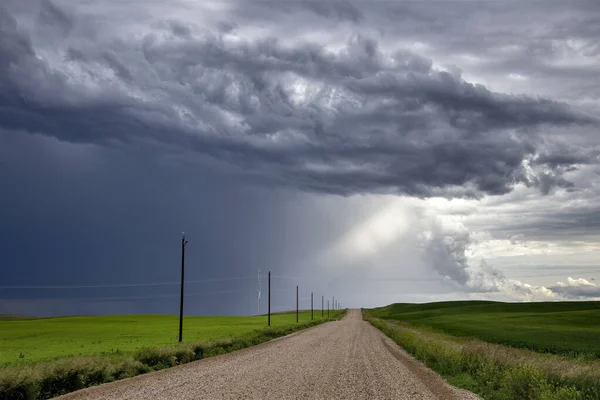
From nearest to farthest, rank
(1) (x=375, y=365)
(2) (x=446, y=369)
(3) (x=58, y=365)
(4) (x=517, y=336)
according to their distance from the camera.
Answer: (3) (x=58, y=365) < (2) (x=446, y=369) < (1) (x=375, y=365) < (4) (x=517, y=336)

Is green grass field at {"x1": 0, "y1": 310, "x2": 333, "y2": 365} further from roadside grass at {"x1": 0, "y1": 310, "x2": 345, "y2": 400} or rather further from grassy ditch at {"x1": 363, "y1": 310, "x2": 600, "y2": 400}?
grassy ditch at {"x1": 363, "y1": 310, "x2": 600, "y2": 400}

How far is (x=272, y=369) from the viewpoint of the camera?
98.2 ft

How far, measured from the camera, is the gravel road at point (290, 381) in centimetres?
2086

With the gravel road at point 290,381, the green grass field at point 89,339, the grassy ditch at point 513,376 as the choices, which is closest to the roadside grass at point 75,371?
the gravel road at point 290,381

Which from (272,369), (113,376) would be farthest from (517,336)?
(113,376)

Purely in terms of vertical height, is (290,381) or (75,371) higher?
(75,371)

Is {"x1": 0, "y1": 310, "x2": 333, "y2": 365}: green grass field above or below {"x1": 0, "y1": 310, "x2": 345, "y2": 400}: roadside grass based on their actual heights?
below

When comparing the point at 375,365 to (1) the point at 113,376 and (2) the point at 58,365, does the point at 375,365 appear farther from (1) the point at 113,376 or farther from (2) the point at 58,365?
(2) the point at 58,365

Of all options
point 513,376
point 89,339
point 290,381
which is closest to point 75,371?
point 290,381

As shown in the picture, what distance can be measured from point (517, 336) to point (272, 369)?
134 feet

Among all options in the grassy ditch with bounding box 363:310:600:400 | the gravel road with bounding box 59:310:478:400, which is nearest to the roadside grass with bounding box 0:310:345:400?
the gravel road with bounding box 59:310:478:400

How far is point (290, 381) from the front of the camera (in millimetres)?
24812

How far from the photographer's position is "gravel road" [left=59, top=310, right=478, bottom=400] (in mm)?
20859

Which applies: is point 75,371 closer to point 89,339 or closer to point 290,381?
point 290,381
